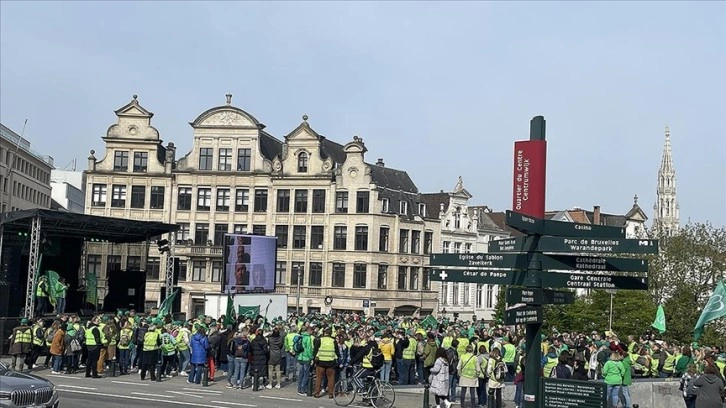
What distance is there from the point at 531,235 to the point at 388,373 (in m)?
14.0

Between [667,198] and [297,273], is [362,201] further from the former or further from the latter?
[667,198]

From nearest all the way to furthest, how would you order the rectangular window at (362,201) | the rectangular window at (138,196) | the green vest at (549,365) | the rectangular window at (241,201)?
1. the green vest at (549,365)
2. the rectangular window at (362,201)
3. the rectangular window at (241,201)
4. the rectangular window at (138,196)

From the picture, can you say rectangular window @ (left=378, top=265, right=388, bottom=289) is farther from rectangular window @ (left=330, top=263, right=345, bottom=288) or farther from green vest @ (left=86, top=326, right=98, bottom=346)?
green vest @ (left=86, top=326, right=98, bottom=346)

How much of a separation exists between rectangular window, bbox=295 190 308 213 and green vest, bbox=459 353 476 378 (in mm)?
42823

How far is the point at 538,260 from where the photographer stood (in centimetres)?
1237

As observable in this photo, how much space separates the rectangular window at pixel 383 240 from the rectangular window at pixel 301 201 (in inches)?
218

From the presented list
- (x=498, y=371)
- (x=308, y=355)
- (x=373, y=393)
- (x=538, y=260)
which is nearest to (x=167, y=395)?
(x=308, y=355)

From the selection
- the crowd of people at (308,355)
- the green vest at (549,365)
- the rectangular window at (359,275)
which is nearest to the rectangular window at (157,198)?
the rectangular window at (359,275)

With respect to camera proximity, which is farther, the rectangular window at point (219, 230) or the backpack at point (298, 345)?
the rectangular window at point (219, 230)

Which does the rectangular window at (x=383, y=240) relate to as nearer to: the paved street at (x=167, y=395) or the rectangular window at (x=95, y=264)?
the rectangular window at (x=95, y=264)

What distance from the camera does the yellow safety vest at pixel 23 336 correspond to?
26.2 metres

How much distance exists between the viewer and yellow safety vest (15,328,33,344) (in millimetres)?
26250

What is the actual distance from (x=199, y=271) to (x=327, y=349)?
41.9m

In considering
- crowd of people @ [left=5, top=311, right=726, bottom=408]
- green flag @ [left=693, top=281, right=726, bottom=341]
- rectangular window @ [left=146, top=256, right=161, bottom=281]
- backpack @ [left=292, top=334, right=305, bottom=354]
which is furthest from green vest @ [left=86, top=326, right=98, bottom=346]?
rectangular window @ [left=146, top=256, right=161, bottom=281]
